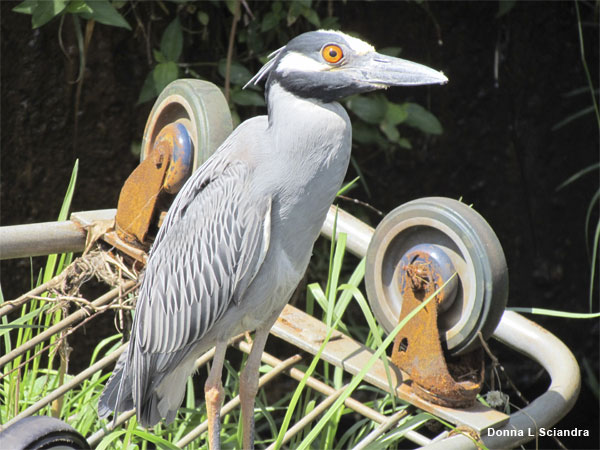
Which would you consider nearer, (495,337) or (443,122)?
(495,337)

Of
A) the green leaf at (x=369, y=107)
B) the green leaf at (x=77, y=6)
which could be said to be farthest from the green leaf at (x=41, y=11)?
the green leaf at (x=369, y=107)

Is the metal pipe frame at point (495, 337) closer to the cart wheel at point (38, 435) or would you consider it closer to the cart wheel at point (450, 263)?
the cart wheel at point (450, 263)

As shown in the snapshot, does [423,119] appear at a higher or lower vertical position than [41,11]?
lower

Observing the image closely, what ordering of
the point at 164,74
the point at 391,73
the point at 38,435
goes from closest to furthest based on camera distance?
the point at 38,435 → the point at 391,73 → the point at 164,74

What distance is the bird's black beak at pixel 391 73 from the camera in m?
1.15

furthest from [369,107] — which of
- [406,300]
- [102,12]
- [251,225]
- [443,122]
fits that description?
[251,225]

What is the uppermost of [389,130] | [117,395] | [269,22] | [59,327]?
[269,22]

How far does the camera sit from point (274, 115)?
1.22 meters

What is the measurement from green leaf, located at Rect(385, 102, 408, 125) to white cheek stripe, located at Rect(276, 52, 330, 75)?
1.02m

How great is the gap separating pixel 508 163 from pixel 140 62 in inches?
45.7

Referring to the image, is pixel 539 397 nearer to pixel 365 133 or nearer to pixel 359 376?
pixel 359 376

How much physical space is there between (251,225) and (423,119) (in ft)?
3.70

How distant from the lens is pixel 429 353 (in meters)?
1.30

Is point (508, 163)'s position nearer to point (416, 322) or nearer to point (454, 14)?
point (454, 14)
